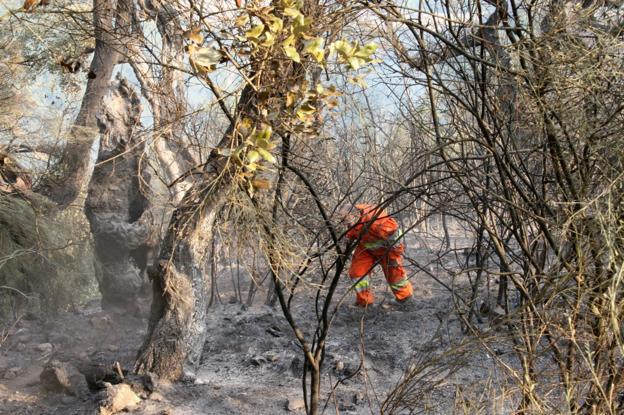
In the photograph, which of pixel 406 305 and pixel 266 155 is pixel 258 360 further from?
pixel 266 155

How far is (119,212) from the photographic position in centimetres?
823

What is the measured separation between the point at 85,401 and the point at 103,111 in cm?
447

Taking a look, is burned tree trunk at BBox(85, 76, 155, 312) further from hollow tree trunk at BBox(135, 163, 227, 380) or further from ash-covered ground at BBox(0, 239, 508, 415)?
hollow tree trunk at BBox(135, 163, 227, 380)

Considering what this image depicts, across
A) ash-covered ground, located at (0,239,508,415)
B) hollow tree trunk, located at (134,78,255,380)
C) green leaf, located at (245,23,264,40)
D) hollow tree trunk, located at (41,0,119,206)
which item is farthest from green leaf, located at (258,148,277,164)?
hollow tree trunk, located at (41,0,119,206)

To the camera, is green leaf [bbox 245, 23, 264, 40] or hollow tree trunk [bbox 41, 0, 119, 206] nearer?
green leaf [bbox 245, 23, 264, 40]

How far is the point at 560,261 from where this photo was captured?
2.28 m

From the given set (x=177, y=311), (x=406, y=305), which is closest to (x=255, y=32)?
(x=177, y=311)

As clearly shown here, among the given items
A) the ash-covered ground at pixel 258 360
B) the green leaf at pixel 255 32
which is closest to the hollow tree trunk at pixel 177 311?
the ash-covered ground at pixel 258 360

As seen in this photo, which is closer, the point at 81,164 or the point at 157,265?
the point at 157,265

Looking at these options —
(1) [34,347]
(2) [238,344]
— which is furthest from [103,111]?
(2) [238,344]

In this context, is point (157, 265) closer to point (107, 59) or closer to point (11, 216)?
point (11, 216)

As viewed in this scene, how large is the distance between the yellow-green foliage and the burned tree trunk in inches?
13.5

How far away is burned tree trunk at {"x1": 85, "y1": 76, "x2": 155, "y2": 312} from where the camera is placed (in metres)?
7.98

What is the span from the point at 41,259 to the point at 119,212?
1159mm
